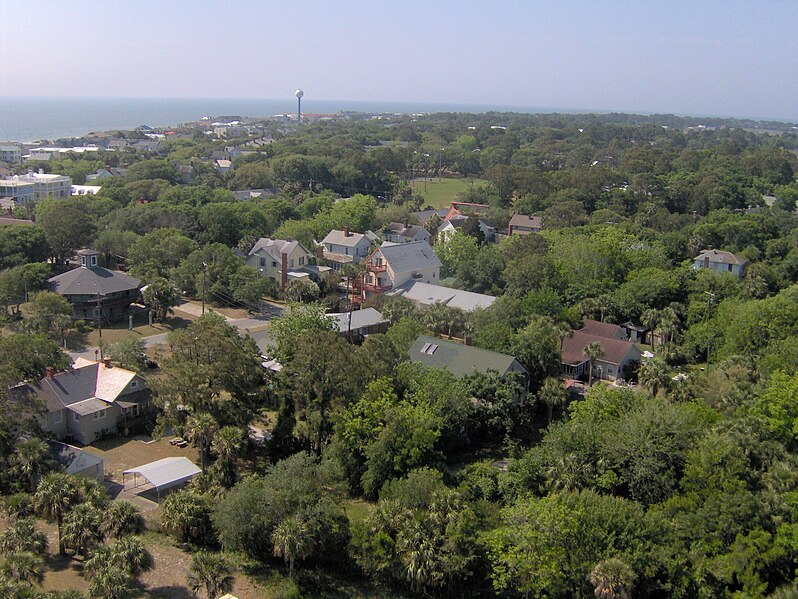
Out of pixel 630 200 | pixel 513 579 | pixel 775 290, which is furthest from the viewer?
pixel 630 200

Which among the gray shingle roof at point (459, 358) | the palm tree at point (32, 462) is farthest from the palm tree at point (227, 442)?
the gray shingle roof at point (459, 358)

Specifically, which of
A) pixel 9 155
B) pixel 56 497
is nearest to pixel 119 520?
pixel 56 497

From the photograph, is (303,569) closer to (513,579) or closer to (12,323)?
(513,579)

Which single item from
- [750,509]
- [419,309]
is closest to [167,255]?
[419,309]

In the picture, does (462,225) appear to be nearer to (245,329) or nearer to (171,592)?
(245,329)

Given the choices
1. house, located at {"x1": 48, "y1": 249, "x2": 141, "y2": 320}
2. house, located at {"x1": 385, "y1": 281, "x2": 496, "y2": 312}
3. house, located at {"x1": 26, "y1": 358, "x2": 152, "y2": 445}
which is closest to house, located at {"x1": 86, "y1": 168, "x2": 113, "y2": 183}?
house, located at {"x1": 48, "y1": 249, "x2": 141, "y2": 320}

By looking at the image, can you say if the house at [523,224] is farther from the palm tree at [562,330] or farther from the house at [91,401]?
the house at [91,401]

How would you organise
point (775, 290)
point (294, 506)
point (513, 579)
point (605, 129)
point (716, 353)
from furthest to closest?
point (605, 129) → point (775, 290) → point (716, 353) → point (294, 506) → point (513, 579)

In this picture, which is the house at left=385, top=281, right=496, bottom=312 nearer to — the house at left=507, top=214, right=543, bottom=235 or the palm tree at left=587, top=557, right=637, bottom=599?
the house at left=507, top=214, right=543, bottom=235
